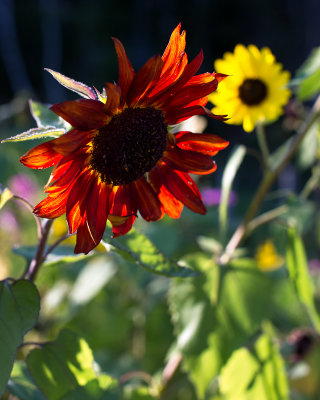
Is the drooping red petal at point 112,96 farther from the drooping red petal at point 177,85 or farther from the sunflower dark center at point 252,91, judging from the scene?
the sunflower dark center at point 252,91

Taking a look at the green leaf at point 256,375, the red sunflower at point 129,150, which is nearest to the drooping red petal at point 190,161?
the red sunflower at point 129,150

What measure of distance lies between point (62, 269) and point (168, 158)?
56cm

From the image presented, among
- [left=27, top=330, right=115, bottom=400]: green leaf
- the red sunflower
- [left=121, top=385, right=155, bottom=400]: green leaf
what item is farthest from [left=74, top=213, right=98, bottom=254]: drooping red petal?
[left=121, top=385, right=155, bottom=400]: green leaf

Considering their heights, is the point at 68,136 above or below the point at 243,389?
above

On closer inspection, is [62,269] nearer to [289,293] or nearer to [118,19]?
[289,293]

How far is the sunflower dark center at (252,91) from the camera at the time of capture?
0.54 m

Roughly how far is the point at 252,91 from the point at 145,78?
28 centimetres

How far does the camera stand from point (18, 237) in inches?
41.3

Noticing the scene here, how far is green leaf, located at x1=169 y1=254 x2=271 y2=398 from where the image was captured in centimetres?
50

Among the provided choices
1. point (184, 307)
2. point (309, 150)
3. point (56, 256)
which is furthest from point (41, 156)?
point (309, 150)

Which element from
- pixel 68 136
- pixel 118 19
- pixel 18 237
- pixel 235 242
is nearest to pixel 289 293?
pixel 235 242

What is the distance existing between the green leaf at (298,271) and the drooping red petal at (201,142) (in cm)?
19

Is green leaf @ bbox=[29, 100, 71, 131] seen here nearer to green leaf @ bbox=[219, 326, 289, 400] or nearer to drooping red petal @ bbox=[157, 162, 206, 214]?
drooping red petal @ bbox=[157, 162, 206, 214]

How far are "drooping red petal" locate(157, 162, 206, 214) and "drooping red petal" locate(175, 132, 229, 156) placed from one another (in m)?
0.02
